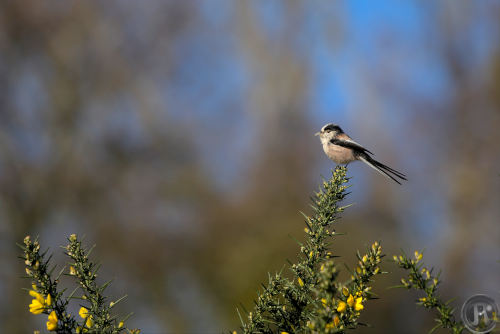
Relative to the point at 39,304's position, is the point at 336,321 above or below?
below

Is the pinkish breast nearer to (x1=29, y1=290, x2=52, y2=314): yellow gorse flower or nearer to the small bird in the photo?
the small bird

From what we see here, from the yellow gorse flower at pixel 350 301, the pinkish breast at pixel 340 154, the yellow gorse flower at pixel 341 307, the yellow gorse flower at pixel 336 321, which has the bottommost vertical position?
the yellow gorse flower at pixel 336 321

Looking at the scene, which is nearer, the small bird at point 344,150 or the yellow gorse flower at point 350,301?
the yellow gorse flower at point 350,301

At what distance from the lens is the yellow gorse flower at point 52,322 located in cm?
187

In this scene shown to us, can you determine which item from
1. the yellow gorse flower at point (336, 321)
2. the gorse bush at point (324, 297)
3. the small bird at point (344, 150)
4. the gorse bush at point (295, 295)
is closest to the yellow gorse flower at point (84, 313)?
the gorse bush at point (295, 295)

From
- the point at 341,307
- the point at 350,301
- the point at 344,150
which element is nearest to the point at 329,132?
the point at 344,150

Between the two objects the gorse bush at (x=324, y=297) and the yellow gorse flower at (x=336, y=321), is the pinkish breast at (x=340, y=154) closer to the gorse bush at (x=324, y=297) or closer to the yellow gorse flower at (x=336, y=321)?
the gorse bush at (x=324, y=297)

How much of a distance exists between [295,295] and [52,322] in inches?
41.6

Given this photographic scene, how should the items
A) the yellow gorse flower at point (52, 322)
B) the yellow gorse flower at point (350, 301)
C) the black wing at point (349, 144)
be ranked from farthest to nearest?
the black wing at point (349, 144) → the yellow gorse flower at point (350, 301) → the yellow gorse flower at point (52, 322)

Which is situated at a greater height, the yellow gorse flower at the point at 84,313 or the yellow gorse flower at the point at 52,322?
the yellow gorse flower at the point at 84,313

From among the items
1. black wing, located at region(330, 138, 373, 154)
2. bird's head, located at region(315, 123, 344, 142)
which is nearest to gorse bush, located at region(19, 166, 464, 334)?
black wing, located at region(330, 138, 373, 154)

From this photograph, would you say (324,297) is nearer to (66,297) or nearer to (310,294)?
(310,294)

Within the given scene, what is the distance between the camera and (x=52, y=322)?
6.19ft

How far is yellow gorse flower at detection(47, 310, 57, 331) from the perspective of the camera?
1.87 metres
